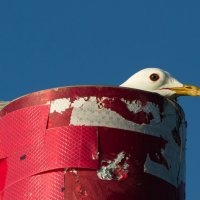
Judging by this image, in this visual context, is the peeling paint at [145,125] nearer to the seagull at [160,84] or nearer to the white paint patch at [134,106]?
the white paint patch at [134,106]

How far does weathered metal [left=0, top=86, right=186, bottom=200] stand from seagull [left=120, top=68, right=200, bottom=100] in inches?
29.8

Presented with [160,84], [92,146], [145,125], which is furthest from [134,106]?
[160,84]

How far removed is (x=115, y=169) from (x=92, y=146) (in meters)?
0.22

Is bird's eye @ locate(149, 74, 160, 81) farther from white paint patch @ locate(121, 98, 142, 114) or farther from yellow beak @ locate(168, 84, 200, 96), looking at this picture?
white paint patch @ locate(121, 98, 142, 114)

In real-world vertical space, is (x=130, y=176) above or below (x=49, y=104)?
below

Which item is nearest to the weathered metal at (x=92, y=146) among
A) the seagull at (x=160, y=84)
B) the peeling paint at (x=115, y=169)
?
the peeling paint at (x=115, y=169)

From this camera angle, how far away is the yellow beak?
780 cm

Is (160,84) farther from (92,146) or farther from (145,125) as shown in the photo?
(92,146)

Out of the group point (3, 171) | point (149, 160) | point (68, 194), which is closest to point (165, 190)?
point (149, 160)

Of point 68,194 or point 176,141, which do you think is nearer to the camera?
point 68,194

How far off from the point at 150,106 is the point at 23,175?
1.00 metres

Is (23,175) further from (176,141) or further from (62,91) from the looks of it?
(176,141)

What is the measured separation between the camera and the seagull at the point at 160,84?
305 inches

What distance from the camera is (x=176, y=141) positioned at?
6.94 m
